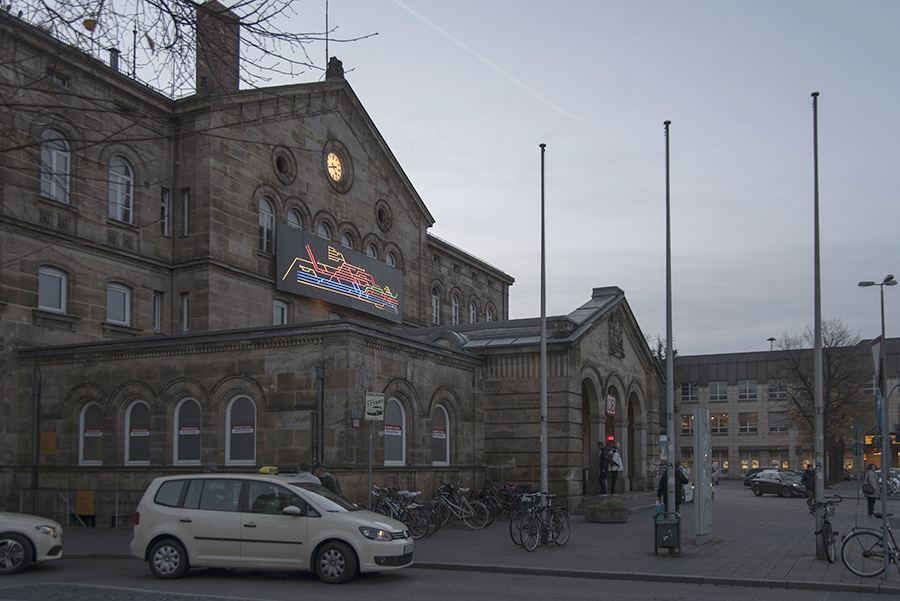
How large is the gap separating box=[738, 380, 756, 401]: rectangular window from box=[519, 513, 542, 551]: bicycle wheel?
236ft

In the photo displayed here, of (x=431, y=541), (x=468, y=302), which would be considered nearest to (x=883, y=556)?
(x=431, y=541)

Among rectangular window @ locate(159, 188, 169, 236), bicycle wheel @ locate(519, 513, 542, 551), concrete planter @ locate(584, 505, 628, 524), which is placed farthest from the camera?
rectangular window @ locate(159, 188, 169, 236)

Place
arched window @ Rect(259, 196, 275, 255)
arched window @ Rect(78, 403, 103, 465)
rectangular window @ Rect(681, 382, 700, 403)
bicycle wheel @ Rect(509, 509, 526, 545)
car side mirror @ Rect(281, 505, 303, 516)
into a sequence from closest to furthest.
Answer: car side mirror @ Rect(281, 505, 303, 516), bicycle wheel @ Rect(509, 509, 526, 545), arched window @ Rect(78, 403, 103, 465), arched window @ Rect(259, 196, 275, 255), rectangular window @ Rect(681, 382, 700, 403)

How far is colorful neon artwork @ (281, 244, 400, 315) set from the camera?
102 ft

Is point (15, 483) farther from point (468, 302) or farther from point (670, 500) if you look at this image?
point (468, 302)

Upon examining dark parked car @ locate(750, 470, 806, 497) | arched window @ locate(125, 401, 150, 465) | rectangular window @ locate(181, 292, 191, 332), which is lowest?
dark parked car @ locate(750, 470, 806, 497)

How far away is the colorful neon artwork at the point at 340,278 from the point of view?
3114 centimetres

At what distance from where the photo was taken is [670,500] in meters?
18.6

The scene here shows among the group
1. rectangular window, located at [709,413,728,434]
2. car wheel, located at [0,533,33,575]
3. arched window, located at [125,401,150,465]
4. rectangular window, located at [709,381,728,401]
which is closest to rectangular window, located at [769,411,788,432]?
rectangular window, located at [709,413,728,434]

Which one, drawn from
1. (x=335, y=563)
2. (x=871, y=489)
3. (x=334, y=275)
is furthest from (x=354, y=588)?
(x=334, y=275)

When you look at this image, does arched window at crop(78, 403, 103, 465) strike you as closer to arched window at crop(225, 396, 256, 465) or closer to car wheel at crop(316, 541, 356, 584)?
arched window at crop(225, 396, 256, 465)

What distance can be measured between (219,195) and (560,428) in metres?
13.0

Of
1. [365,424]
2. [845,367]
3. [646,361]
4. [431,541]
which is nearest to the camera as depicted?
[431,541]

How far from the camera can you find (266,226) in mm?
30391
